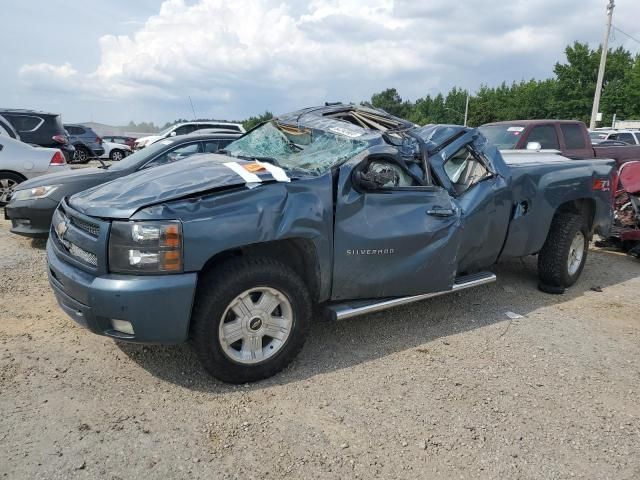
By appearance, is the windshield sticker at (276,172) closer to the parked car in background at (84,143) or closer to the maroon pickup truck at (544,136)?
the maroon pickup truck at (544,136)

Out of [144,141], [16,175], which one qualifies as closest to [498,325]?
[16,175]

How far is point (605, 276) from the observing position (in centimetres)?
618

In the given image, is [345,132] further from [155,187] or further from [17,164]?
[17,164]

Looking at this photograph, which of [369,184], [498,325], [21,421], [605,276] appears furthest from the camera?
[605,276]

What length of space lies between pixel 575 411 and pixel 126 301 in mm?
2754

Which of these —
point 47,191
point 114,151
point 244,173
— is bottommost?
point 114,151

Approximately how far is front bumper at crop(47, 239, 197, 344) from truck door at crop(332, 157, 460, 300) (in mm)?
1082

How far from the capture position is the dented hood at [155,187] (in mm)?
3078

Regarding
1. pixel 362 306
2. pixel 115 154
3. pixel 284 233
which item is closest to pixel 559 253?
pixel 362 306

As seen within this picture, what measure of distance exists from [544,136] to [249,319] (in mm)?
7883

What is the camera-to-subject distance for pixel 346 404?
3.16 meters

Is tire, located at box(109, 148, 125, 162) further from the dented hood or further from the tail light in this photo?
the dented hood

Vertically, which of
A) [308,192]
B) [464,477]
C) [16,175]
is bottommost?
[464,477]

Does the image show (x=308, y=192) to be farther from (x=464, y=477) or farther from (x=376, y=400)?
(x=464, y=477)
